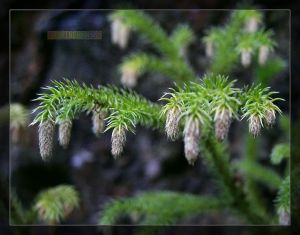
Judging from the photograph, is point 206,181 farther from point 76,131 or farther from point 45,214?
point 45,214

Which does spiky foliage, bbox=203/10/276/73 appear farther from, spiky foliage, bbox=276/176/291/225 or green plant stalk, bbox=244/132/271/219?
spiky foliage, bbox=276/176/291/225

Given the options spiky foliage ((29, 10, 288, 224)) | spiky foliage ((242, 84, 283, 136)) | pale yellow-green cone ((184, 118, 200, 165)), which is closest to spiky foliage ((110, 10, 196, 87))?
spiky foliage ((29, 10, 288, 224))

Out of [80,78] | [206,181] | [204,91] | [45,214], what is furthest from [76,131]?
[204,91]

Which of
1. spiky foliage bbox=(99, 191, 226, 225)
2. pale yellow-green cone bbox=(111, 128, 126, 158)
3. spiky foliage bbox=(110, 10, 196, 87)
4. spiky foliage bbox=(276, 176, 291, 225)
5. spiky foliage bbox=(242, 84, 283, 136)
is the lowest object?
spiky foliage bbox=(99, 191, 226, 225)

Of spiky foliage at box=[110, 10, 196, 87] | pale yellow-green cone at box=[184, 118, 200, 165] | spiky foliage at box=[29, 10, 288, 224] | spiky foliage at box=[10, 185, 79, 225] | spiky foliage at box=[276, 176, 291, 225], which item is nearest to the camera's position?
pale yellow-green cone at box=[184, 118, 200, 165]

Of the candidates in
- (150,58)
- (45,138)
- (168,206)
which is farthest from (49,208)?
(150,58)
